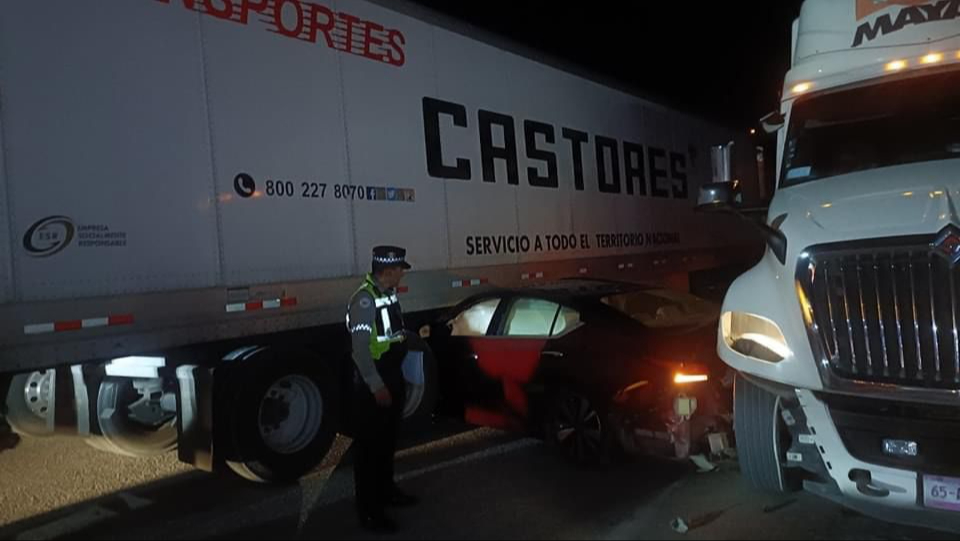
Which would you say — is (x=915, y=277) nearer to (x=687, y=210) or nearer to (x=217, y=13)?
(x=217, y=13)

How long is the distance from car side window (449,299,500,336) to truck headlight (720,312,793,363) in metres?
2.41

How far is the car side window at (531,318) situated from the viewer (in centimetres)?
607

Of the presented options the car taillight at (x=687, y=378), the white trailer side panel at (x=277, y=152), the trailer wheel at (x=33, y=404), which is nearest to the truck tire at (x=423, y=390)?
the white trailer side panel at (x=277, y=152)

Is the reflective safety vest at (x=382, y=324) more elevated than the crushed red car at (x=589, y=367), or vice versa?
the reflective safety vest at (x=382, y=324)

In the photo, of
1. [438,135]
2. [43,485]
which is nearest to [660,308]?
[438,135]

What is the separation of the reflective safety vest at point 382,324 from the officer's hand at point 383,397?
0.23m

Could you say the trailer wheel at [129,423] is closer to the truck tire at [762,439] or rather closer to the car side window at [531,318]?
the car side window at [531,318]

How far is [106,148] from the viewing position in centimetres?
484

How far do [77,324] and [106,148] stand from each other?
110 centimetres

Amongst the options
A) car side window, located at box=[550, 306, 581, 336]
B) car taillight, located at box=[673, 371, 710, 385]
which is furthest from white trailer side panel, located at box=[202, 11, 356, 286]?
car taillight, located at box=[673, 371, 710, 385]

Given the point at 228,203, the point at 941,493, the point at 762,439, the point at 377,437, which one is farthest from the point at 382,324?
the point at 941,493

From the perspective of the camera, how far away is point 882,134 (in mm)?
4879

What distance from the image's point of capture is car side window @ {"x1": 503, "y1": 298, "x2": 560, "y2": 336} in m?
6.07

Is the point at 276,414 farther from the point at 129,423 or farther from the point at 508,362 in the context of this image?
the point at 508,362
